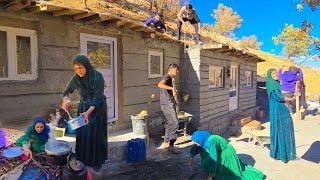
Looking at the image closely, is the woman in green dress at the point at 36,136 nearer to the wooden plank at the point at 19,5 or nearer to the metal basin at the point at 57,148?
the metal basin at the point at 57,148

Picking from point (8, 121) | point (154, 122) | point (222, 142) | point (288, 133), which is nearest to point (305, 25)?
point (288, 133)

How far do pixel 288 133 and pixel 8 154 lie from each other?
19.2ft

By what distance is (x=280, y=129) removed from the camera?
7734 mm

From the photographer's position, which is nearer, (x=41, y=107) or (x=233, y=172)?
(x=233, y=172)

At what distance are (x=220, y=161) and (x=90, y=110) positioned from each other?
7.29 feet

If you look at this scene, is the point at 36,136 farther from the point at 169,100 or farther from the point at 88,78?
the point at 169,100

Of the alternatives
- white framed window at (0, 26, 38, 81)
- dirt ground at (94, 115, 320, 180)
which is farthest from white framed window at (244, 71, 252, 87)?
white framed window at (0, 26, 38, 81)

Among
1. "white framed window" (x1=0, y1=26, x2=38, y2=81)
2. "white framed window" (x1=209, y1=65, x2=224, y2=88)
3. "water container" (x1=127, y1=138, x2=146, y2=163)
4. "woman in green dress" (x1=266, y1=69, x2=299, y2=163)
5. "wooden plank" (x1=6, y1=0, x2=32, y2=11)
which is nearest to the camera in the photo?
"wooden plank" (x1=6, y1=0, x2=32, y2=11)

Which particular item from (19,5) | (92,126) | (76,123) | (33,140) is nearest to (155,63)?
(19,5)

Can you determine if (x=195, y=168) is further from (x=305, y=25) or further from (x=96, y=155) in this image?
(x=305, y=25)

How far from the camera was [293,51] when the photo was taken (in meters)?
8.17

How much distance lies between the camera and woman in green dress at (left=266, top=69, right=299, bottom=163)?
761cm

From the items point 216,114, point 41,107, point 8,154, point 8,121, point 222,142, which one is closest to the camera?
point 8,154

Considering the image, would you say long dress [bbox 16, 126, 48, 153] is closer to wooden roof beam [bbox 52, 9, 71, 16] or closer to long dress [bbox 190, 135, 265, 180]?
long dress [bbox 190, 135, 265, 180]
